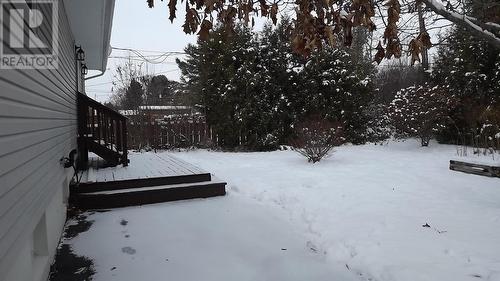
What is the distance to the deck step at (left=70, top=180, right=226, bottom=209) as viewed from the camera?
484 centimetres

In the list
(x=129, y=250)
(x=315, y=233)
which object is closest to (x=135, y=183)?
(x=129, y=250)

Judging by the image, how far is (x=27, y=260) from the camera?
8.09ft

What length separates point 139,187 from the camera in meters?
5.27

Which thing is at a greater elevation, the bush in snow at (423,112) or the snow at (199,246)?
the bush in snow at (423,112)

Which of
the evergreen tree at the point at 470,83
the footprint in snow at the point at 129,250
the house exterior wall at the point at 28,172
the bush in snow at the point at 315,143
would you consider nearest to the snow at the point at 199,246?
the footprint in snow at the point at 129,250

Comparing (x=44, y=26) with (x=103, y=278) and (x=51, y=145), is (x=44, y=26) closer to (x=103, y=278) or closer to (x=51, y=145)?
(x=51, y=145)

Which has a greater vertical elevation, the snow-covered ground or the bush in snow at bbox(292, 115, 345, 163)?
the bush in snow at bbox(292, 115, 345, 163)

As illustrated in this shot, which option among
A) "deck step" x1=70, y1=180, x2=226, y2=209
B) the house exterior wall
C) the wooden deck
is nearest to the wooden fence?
the wooden deck

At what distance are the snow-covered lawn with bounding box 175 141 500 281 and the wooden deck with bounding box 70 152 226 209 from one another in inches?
21.0

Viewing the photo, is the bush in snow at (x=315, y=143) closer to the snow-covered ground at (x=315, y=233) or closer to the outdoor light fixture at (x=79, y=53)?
the snow-covered ground at (x=315, y=233)

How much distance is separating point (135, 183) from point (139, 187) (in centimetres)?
8

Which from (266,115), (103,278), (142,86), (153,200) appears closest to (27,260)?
(103,278)

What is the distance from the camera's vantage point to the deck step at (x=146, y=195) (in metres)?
4.84

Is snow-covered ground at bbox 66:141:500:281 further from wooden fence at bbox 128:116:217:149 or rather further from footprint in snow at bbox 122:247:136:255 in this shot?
wooden fence at bbox 128:116:217:149
